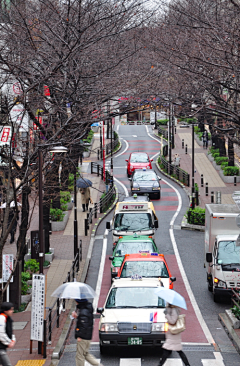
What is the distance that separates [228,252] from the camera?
17859mm

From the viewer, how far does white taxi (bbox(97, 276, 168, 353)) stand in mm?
12109

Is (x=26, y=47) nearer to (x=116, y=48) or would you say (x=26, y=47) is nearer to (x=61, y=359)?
(x=116, y=48)

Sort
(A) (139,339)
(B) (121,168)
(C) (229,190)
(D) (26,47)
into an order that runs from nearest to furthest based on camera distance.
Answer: (A) (139,339)
(D) (26,47)
(C) (229,190)
(B) (121,168)

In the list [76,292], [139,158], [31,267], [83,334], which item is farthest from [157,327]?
[139,158]

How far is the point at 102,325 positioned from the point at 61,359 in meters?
1.25

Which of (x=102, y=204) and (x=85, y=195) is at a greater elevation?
(x=85, y=195)

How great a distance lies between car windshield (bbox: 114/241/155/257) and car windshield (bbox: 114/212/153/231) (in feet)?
11.8

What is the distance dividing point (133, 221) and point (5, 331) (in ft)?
49.9

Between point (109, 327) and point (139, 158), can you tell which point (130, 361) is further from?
point (139, 158)

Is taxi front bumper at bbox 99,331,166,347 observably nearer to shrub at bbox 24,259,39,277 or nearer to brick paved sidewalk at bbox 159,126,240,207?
shrub at bbox 24,259,39,277

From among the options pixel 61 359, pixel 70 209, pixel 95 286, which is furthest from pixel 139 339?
pixel 70 209

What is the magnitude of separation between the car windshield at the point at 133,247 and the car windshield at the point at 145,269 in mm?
2490

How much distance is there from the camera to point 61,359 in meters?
12.5

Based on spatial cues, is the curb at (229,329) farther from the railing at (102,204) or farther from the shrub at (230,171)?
the shrub at (230,171)
